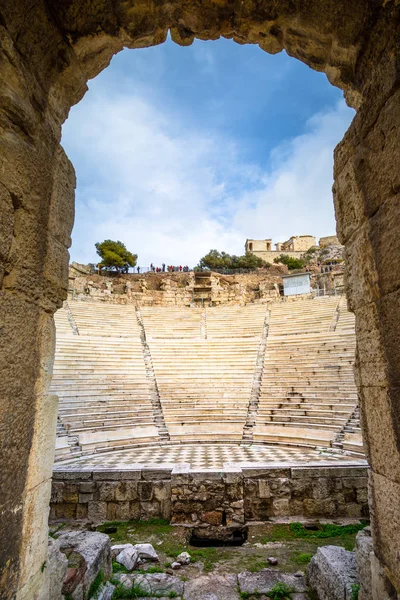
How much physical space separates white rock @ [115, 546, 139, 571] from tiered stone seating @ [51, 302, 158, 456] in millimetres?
4968

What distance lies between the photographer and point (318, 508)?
4.99 meters

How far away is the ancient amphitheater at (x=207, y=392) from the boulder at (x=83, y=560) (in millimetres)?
2539

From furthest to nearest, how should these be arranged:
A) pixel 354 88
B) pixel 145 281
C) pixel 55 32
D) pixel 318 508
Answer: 1. pixel 145 281
2. pixel 318 508
3. pixel 354 88
4. pixel 55 32

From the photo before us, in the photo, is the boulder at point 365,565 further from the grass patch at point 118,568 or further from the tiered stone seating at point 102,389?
the tiered stone seating at point 102,389

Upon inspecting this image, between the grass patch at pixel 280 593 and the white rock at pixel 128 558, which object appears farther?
the white rock at pixel 128 558

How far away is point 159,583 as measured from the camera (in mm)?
3105

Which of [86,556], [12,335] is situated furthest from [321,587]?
[12,335]

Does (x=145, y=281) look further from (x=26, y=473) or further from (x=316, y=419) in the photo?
(x=26, y=473)

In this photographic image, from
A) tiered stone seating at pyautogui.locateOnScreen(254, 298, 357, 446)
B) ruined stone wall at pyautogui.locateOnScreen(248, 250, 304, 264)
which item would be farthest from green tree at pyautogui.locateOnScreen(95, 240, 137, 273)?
ruined stone wall at pyautogui.locateOnScreen(248, 250, 304, 264)

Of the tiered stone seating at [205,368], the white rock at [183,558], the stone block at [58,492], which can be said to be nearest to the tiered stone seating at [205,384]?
the tiered stone seating at [205,368]

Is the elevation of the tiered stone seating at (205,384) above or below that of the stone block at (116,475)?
above

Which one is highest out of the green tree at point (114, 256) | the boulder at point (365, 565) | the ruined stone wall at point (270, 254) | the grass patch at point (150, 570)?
the ruined stone wall at point (270, 254)

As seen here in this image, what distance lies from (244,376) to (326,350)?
333cm

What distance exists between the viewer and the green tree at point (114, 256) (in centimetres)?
3216
